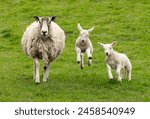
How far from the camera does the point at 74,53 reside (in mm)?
25688

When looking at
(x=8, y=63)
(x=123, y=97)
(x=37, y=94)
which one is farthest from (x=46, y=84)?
(x=8, y=63)

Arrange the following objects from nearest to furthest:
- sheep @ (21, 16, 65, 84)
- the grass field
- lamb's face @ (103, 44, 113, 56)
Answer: the grass field, lamb's face @ (103, 44, 113, 56), sheep @ (21, 16, 65, 84)

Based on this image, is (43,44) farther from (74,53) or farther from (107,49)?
(74,53)

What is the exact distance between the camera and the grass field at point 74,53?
17.6 meters

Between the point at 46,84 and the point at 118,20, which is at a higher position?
the point at 118,20

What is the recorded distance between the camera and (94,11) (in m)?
33.1

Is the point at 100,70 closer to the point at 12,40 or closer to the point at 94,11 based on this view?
the point at 12,40

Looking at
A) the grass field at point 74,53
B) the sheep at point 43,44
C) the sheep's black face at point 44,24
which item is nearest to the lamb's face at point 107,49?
the grass field at point 74,53

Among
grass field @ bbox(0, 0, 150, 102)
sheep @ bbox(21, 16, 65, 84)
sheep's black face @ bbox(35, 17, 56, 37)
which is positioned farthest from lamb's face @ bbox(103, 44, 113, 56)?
sheep's black face @ bbox(35, 17, 56, 37)

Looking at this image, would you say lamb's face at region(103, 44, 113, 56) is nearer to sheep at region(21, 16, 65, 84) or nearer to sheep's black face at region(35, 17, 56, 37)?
sheep at region(21, 16, 65, 84)

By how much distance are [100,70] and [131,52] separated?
3959 millimetres

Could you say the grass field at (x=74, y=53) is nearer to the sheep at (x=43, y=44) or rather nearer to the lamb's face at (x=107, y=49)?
the sheep at (x=43, y=44)

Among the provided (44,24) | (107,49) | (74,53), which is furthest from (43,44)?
(74,53)

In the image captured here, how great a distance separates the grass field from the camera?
57.6ft
